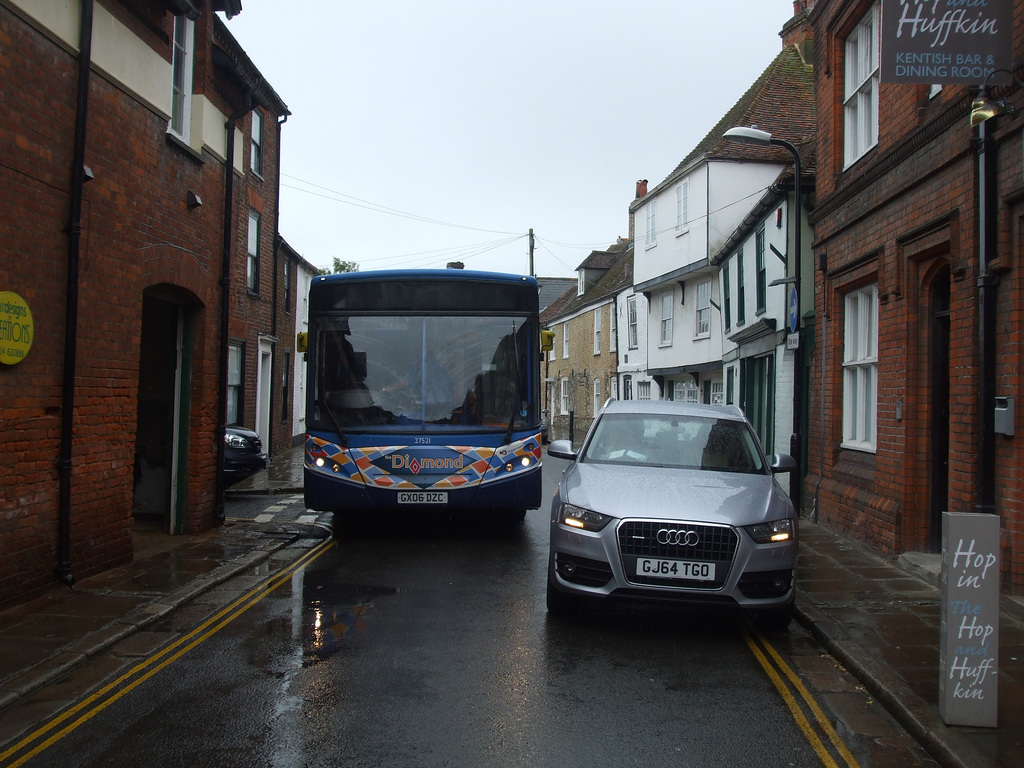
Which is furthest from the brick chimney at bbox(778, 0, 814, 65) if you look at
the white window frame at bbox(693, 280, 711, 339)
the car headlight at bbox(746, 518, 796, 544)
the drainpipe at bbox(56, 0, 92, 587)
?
the drainpipe at bbox(56, 0, 92, 587)

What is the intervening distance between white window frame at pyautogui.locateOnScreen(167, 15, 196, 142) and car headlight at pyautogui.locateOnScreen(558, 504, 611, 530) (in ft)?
21.1

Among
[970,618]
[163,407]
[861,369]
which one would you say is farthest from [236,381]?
[970,618]

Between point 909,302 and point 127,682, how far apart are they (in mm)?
7935

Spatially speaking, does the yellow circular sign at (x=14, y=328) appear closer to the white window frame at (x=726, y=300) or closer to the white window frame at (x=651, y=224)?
the white window frame at (x=726, y=300)

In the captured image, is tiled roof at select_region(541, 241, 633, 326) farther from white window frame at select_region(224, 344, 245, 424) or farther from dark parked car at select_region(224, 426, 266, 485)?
dark parked car at select_region(224, 426, 266, 485)

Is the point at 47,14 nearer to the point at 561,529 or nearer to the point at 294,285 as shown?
the point at 561,529

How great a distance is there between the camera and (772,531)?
6.09 meters

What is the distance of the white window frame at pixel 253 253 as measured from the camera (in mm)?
20211

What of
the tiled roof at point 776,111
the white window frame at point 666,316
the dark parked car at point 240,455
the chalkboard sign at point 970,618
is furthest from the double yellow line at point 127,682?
the white window frame at point 666,316

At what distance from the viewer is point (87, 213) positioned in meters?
7.34

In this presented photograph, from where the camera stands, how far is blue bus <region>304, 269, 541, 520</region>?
9602 mm

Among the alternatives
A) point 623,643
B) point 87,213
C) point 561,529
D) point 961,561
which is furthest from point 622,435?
point 87,213

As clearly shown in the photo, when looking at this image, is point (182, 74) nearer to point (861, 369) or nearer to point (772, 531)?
point (772, 531)

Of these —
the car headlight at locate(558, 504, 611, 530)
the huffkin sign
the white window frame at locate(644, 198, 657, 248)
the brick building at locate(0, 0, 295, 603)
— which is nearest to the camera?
the car headlight at locate(558, 504, 611, 530)
